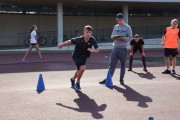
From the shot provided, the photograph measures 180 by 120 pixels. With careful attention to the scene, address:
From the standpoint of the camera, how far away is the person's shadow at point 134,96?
25.9 feet

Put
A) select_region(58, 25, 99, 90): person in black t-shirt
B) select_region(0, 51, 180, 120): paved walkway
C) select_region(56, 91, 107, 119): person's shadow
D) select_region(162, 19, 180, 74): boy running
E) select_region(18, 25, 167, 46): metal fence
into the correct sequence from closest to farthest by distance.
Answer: select_region(0, 51, 180, 120): paved walkway
select_region(56, 91, 107, 119): person's shadow
select_region(58, 25, 99, 90): person in black t-shirt
select_region(162, 19, 180, 74): boy running
select_region(18, 25, 167, 46): metal fence

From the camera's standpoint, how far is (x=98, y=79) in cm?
1145

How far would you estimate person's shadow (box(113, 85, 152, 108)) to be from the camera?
790cm

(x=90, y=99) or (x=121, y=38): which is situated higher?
(x=121, y=38)

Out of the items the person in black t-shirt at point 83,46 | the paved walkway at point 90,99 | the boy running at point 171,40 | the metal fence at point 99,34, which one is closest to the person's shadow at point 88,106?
the paved walkway at point 90,99

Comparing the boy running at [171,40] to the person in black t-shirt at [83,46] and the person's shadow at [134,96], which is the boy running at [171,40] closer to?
the person's shadow at [134,96]

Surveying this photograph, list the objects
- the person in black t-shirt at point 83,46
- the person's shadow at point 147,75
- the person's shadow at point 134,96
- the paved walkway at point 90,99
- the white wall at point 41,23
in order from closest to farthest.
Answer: the paved walkway at point 90,99 → the person's shadow at point 134,96 → the person in black t-shirt at point 83,46 → the person's shadow at point 147,75 → the white wall at point 41,23

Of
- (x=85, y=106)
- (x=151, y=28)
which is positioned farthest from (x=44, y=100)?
(x=151, y=28)

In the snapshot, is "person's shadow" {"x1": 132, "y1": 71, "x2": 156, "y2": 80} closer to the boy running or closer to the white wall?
the boy running

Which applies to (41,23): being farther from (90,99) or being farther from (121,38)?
(90,99)

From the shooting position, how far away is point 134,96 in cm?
866

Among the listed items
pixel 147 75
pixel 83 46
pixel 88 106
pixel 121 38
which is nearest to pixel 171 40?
pixel 147 75

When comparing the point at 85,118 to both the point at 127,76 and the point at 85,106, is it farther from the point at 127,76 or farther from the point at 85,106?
the point at 127,76

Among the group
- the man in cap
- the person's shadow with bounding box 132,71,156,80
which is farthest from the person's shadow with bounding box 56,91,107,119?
the person's shadow with bounding box 132,71,156,80
